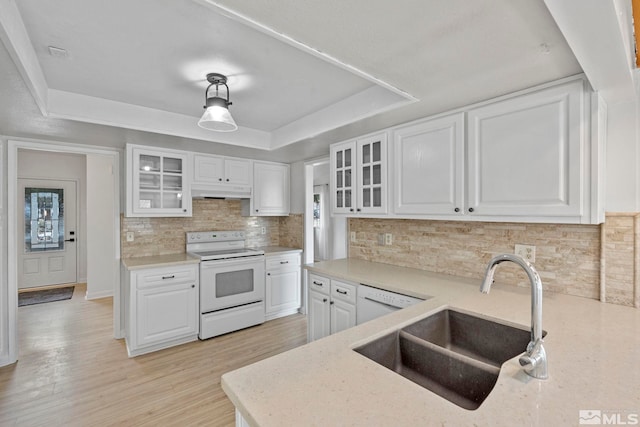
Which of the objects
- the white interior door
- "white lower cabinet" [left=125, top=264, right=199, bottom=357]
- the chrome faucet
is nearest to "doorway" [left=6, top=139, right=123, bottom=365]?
the white interior door

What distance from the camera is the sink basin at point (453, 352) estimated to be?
3.59 ft

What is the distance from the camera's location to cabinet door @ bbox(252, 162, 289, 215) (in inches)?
154

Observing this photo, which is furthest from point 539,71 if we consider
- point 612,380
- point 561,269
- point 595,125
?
point 612,380

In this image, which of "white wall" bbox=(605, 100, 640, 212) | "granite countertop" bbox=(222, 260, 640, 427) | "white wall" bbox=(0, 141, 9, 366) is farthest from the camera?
"white wall" bbox=(0, 141, 9, 366)

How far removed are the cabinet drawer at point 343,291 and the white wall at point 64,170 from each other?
17.8 feet

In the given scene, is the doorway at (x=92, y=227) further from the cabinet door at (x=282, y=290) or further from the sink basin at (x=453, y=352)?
the sink basin at (x=453, y=352)

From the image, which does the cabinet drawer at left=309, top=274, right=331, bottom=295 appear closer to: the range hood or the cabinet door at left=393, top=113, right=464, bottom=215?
the cabinet door at left=393, top=113, right=464, bottom=215

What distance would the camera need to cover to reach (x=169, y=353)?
116 inches

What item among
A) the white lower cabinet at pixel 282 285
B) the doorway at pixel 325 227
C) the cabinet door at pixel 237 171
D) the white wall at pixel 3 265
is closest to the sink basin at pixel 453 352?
the white lower cabinet at pixel 282 285

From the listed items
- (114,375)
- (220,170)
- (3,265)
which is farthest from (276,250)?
(3,265)

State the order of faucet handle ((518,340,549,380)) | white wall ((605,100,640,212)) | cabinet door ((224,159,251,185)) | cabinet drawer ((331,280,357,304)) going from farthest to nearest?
cabinet door ((224,159,251,185)), cabinet drawer ((331,280,357,304)), white wall ((605,100,640,212)), faucet handle ((518,340,549,380))

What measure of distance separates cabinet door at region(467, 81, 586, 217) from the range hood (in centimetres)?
268

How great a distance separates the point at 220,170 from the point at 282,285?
164cm

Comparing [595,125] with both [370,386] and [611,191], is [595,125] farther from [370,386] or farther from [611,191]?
[370,386]
